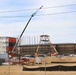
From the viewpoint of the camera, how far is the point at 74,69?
89.4 feet

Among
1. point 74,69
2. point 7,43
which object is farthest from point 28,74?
point 7,43

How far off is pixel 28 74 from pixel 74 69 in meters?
5.56

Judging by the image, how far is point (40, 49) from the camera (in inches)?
4550

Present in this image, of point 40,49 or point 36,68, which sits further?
point 40,49

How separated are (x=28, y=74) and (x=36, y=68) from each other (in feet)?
10.8

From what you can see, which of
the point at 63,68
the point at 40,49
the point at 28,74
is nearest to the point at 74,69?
the point at 63,68

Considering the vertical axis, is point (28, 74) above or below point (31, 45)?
below

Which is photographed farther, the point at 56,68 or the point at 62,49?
the point at 62,49

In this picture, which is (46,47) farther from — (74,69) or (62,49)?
(74,69)

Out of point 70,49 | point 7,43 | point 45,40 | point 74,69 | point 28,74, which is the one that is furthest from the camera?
point 7,43

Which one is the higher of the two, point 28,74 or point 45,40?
point 45,40

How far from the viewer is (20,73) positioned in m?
25.0

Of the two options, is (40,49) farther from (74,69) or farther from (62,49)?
(74,69)

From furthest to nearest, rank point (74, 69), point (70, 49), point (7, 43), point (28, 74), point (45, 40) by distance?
point (7, 43) → point (70, 49) → point (45, 40) → point (74, 69) → point (28, 74)
